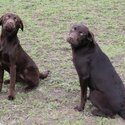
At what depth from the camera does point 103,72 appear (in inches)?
228

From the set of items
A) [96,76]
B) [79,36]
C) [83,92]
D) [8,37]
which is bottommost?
[83,92]

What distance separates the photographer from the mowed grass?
5.80 meters

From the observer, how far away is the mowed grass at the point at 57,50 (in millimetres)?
5801

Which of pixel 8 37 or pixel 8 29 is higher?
pixel 8 29

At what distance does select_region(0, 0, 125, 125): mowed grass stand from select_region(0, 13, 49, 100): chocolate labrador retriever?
0.17 m

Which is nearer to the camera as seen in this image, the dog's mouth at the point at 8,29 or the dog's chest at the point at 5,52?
the dog's mouth at the point at 8,29

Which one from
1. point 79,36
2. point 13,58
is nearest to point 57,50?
point 13,58

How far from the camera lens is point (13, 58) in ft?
20.3

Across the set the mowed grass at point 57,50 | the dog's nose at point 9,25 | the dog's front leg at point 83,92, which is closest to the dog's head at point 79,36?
the dog's front leg at point 83,92

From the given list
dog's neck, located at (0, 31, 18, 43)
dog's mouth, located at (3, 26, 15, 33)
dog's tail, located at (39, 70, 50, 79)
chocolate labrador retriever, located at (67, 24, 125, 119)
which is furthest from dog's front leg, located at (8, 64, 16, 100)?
chocolate labrador retriever, located at (67, 24, 125, 119)

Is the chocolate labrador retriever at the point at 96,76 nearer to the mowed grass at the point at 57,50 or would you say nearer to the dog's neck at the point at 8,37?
the mowed grass at the point at 57,50

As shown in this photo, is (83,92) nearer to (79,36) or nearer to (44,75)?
(79,36)

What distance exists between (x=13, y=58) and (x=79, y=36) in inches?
41.0

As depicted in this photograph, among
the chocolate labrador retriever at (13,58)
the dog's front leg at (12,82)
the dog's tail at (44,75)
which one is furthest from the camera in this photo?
the dog's tail at (44,75)
